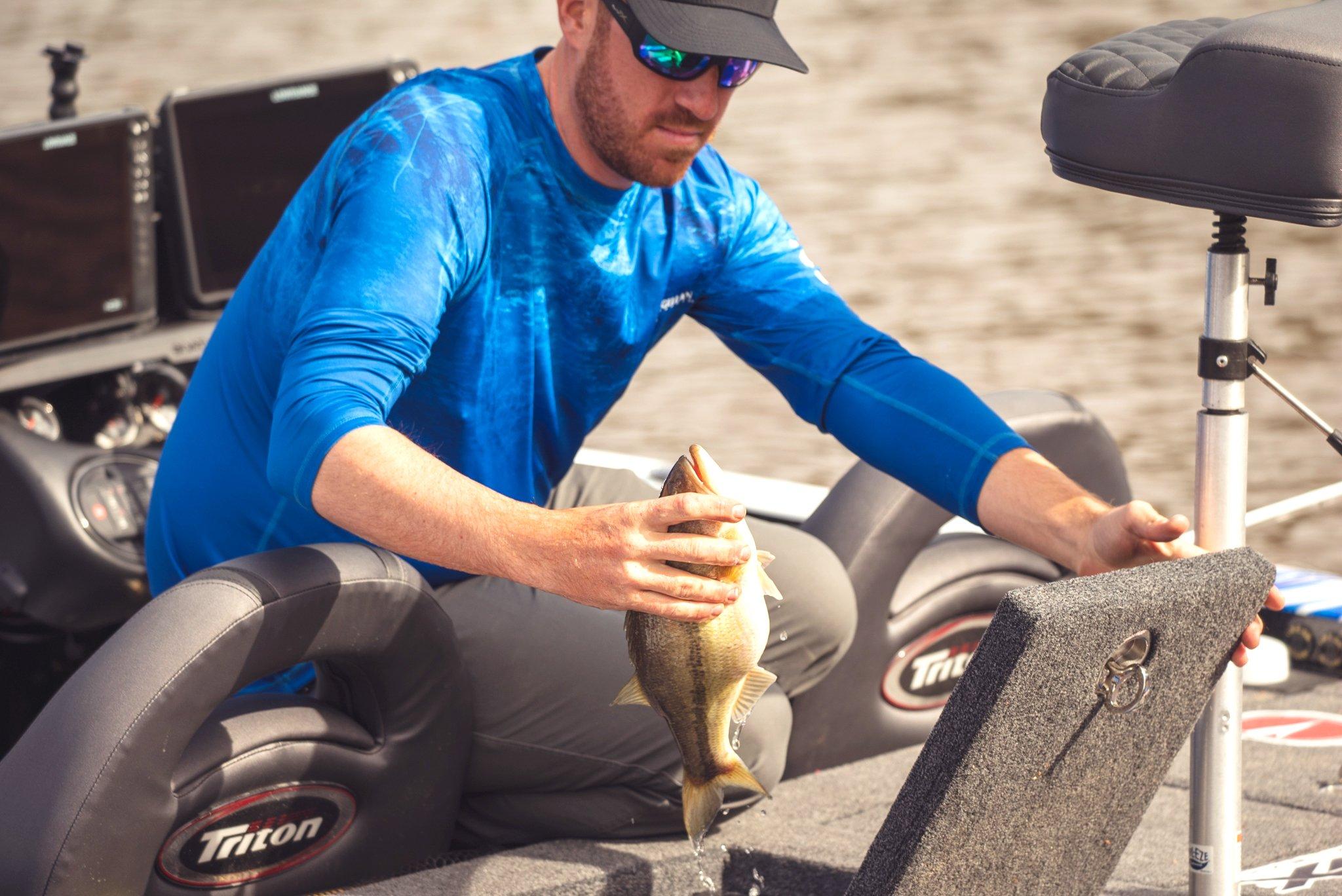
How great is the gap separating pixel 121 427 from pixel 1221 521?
94.0 inches

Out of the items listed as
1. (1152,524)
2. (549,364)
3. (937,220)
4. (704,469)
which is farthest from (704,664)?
(937,220)

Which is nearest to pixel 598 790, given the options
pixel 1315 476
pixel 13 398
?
pixel 13 398

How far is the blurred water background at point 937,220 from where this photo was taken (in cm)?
583

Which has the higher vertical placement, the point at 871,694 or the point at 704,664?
the point at 704,664

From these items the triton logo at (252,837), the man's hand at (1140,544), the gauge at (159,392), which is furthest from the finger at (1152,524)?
the gauge at (159,392)

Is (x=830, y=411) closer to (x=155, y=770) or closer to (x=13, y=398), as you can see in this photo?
(x=155, y=770)

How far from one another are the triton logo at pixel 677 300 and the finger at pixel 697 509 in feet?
3.18

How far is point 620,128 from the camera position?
82.7 inches

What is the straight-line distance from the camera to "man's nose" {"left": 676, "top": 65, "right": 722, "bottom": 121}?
2.04 meters

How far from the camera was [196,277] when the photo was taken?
134 inches

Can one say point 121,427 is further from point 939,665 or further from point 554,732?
point 939,665

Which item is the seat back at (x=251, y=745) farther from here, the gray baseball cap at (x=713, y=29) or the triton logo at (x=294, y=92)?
the triton logo at (x=294, y=92)

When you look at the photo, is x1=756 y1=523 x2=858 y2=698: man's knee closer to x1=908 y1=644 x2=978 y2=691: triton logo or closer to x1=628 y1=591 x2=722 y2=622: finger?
x1=908 y1=644 x2=978 y2=691: triton logo

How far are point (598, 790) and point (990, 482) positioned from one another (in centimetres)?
70
